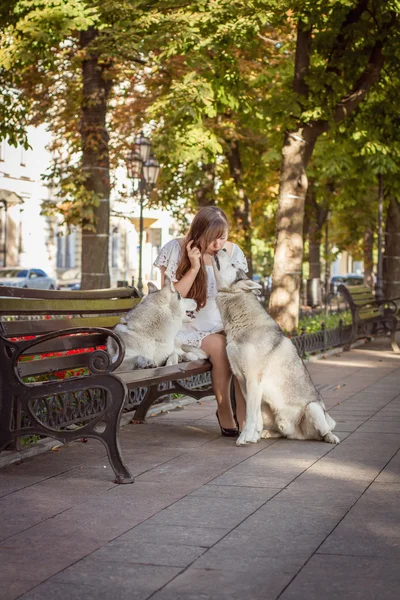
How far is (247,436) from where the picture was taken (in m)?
7.69

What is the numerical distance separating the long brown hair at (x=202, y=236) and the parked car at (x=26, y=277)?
3508 centimetres

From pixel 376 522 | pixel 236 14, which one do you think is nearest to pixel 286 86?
pixel 236 14

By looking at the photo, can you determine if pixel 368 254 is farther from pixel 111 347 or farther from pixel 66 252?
pixel 111 347

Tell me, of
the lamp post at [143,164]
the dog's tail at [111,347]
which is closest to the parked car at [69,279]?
the lamp post at [143,164]

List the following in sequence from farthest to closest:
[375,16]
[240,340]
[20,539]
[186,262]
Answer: [375,16], [186,262], [240,340], [20,539]

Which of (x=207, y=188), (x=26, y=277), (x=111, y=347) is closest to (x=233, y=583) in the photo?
(x=111, y=347)

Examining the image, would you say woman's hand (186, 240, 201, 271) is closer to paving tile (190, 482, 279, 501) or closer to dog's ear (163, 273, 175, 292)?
dog's ear (163, 273, 175, 292)

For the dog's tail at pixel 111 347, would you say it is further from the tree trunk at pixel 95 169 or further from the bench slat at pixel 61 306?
the tree trunk at pixel 95 169

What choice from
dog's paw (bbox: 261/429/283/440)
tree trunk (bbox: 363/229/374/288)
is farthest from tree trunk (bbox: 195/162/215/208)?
dog's paw (bbox: 261/429/283/440)

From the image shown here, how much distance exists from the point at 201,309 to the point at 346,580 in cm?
424

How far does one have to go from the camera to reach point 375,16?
16453 mm

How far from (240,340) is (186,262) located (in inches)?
36.7

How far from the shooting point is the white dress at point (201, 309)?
8234mm

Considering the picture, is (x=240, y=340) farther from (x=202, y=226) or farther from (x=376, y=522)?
(x=376, y=522)
